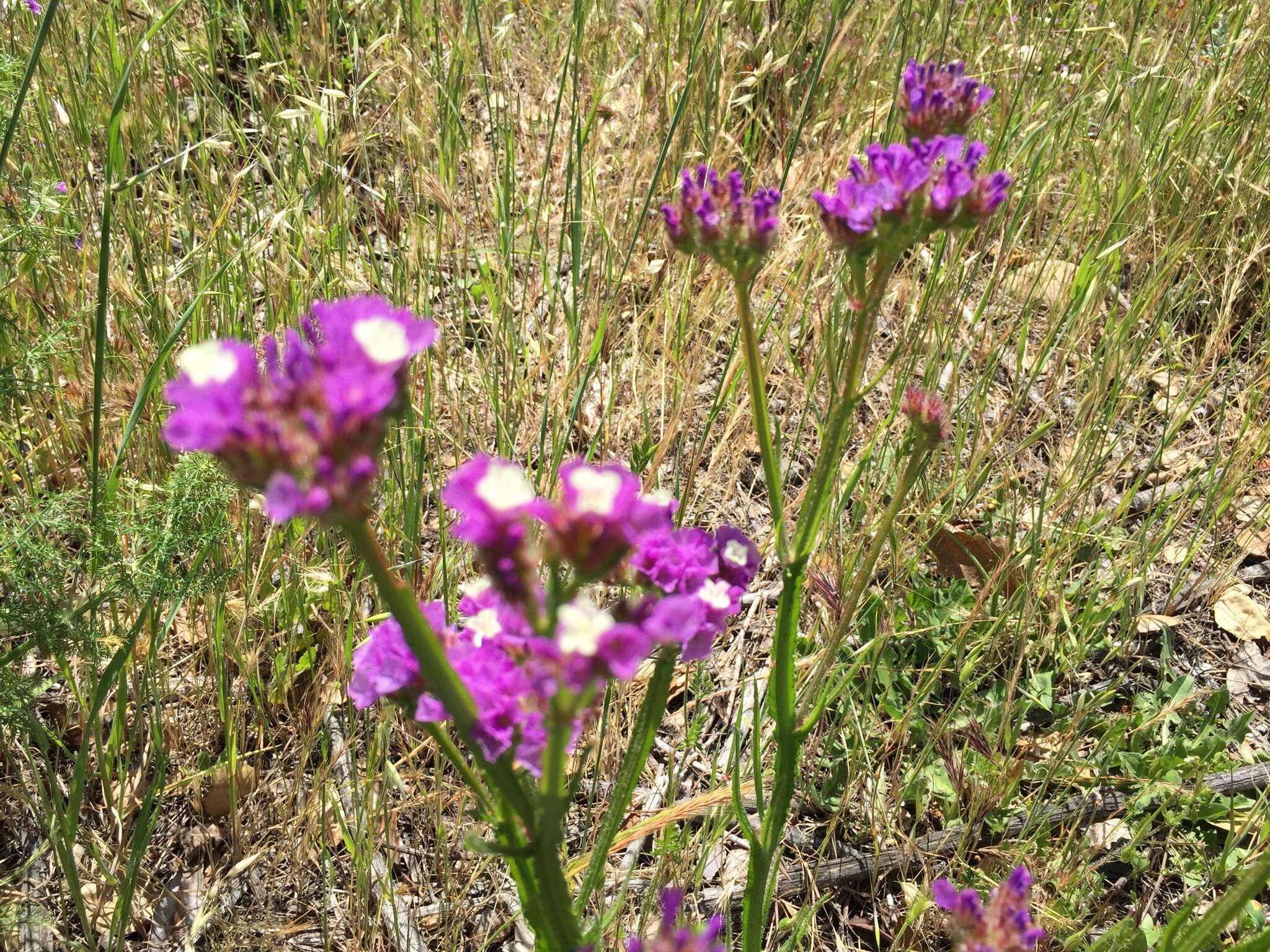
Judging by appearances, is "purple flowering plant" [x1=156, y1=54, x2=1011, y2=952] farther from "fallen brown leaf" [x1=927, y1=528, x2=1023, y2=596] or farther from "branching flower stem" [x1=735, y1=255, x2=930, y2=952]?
"fallen brown leaf" [x1=927, y1=528, x2=1023, y2=596]

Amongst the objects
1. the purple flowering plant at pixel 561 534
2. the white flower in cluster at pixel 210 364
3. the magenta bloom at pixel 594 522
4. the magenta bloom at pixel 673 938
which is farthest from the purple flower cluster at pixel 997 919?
the white flower in cluster at pixel 210 364

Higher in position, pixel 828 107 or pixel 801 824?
pixel 828 107

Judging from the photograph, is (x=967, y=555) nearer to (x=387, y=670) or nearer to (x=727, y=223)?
(x=727, y=223)

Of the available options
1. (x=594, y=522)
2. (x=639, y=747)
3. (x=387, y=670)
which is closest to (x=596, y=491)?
(x=594, y=522)

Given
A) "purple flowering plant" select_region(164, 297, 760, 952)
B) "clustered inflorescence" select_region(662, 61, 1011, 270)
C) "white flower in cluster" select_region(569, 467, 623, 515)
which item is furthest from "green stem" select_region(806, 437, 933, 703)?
"white flower in cluster" select_region(569, 467, 623, 515)

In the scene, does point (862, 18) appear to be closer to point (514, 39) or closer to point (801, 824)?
point (514, 39)

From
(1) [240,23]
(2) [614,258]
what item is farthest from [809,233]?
(1) [240,23]

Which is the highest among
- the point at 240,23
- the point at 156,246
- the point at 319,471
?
the point at 240,23
